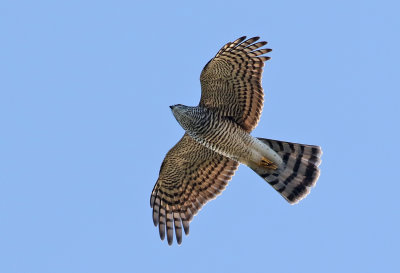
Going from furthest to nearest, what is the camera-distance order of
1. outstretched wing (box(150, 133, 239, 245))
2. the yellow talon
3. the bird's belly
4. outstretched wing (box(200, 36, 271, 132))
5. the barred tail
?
outstretched wing (box(150, 133, 239, 245)) < the barred tail < the yellow talon < the bird's belly < outstretched wing (box(200, 36, 271, 132))

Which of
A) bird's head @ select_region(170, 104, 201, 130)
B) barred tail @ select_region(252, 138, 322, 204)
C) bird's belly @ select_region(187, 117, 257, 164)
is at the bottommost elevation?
barred tail @ select_region(252, 138, 322, 204)

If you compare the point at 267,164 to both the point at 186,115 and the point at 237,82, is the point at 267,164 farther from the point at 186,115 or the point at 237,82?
the point at 186,115

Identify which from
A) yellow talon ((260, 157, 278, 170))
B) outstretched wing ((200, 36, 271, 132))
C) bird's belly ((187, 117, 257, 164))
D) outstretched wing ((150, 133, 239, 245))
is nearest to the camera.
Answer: outstretched wing ((200, 36, 271, 132))

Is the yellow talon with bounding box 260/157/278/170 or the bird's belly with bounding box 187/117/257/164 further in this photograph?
the yellow talon with bounding box 260/157/278/170

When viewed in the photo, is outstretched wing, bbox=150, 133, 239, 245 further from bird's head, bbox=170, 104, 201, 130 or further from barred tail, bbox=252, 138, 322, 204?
bird's head, bbox=170, 104, 201, 130

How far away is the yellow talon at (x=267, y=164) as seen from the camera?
52.8ft

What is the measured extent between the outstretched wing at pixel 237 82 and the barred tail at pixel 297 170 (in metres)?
1.17

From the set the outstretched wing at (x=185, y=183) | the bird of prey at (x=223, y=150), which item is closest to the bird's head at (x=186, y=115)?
the bird of prey at (x=223, y=150)

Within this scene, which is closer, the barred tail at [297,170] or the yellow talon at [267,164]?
the yellow talon at [267,164]

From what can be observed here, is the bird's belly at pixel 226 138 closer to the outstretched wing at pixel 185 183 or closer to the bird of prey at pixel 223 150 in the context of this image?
the bird of prey at pixel 223 150

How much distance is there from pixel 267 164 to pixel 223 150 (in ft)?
3.41

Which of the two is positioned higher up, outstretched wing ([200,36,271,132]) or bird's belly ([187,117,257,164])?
outstretched wing ([200,36,271,132])

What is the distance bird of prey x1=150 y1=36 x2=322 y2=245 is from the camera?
50.8 feet

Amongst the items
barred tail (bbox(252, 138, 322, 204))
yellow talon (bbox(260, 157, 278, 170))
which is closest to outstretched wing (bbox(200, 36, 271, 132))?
yellow talon (bbox(260, 157, 278, 170))
